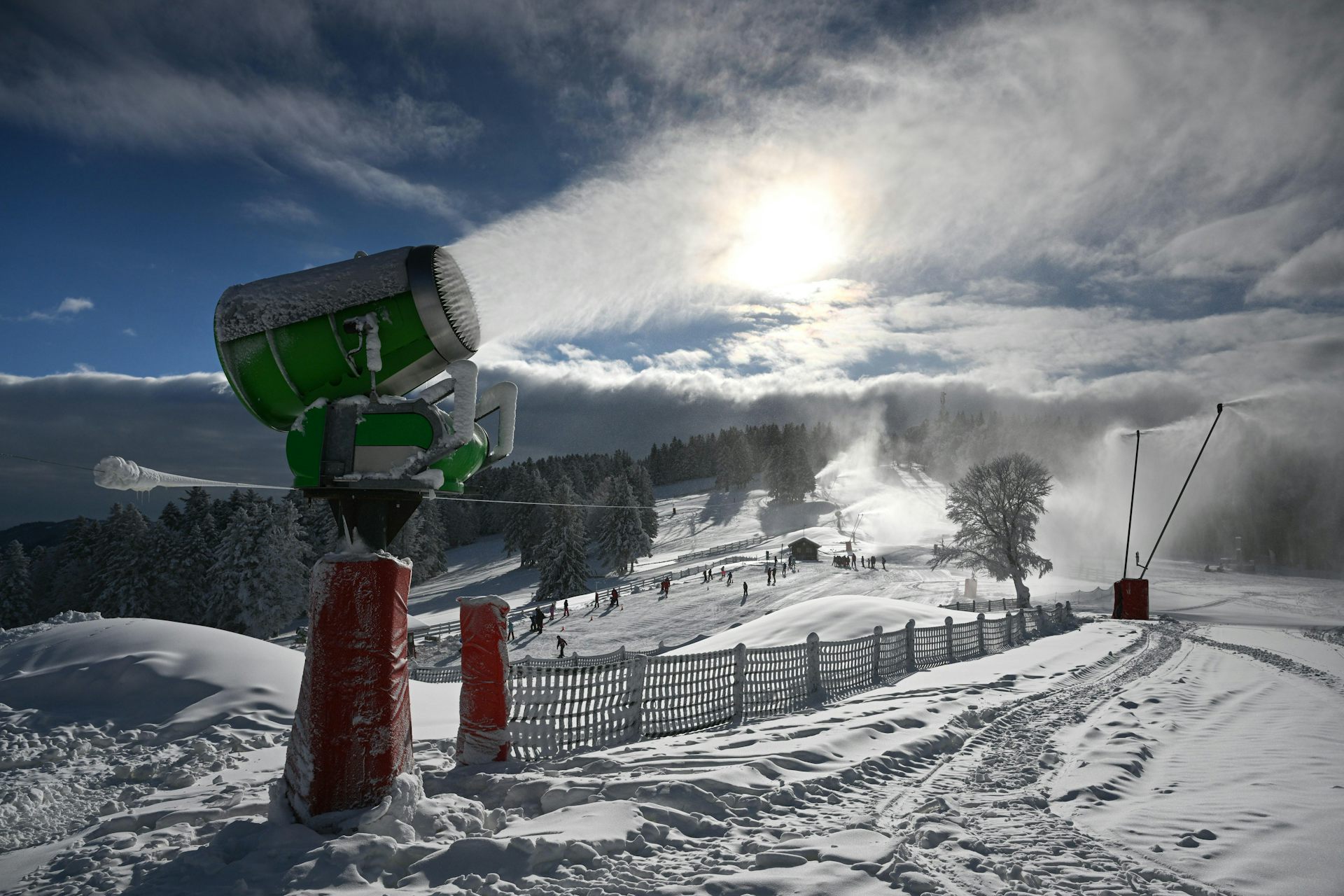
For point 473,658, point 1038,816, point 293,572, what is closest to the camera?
point 1038,816

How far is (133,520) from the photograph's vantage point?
46.0m

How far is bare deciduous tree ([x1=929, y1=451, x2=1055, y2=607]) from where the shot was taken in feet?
128

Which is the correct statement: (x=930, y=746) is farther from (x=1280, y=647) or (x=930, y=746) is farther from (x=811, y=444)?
(x=811, y=444)

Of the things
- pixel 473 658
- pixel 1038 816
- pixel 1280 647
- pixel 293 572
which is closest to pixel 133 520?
pixel 293 572

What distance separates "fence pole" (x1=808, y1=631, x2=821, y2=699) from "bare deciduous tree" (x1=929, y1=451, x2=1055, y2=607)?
32514 millimetres

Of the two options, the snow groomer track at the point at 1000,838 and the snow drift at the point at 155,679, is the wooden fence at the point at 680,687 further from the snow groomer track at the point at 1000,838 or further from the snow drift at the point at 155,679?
the snow groomer track at the point at 1000,838

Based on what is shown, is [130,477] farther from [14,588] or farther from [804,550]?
[14,588]

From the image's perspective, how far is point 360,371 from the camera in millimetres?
4395

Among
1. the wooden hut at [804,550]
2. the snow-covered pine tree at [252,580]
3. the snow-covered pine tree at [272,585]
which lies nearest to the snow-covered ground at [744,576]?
the wooden hut at [804,550]

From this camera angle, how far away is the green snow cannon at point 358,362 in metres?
4.19

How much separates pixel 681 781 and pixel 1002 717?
558 cm

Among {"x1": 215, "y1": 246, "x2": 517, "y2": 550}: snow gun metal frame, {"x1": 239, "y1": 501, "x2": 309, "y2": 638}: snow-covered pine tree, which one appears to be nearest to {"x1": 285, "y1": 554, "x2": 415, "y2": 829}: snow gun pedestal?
{"x1": 215, "y1": 246, "x2": 517, "y2": 550}: snow gun metal frame

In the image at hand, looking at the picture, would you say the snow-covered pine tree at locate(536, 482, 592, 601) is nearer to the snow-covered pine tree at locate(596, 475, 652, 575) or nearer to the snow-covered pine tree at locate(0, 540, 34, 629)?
the snow-covered pine tree at locate(596, 475, 652, 575)

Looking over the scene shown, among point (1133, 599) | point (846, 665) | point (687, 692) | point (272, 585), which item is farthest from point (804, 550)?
point (687, 692)
